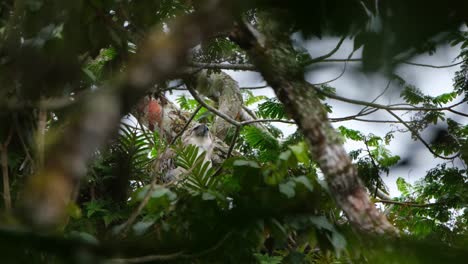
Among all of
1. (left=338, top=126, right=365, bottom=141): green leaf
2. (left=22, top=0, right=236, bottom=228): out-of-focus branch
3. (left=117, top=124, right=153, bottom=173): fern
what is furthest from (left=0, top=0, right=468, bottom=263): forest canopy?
(left=338, top=126, right=365, bottom=141): green leaf

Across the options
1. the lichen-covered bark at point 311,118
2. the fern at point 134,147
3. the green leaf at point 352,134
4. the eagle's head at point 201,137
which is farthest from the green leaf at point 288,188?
the eagle's head at point 201,137

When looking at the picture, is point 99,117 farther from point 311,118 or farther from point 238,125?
point 238,125

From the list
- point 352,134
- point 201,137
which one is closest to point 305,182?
point 352,134

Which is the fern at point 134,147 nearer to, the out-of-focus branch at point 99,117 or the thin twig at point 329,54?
the thin twig at point 329,54

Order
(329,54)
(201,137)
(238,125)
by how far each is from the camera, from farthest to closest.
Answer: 1. (201,137)
2. (238,125)
3. (329,54)

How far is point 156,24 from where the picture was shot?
1845 mm

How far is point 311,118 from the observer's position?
1.11 metres

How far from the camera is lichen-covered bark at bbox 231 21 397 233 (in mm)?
988

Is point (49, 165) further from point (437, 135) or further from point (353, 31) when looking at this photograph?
point (437, 135)

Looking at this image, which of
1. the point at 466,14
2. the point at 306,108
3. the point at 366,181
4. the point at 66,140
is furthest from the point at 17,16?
the point at 366,181

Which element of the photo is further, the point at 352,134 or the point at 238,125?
the point at 352,134

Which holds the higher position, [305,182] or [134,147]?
[134,147]

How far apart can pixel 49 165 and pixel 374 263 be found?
48 cm

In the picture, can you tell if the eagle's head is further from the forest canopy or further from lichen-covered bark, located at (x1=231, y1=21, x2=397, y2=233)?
lichen-covered bark, located at (x1=231, y1=21, x2=397, y2=233)
